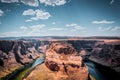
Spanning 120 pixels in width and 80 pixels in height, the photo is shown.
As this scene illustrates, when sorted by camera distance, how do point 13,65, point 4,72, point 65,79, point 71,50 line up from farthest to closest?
1. point 13,65
2. point 4,72
3. point 71,50
4. point 65,79

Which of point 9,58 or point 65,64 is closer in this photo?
point 65,64

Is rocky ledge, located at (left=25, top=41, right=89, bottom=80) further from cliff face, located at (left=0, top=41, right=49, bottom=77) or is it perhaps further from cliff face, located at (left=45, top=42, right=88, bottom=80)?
cliff face, located at (left=0, top=41, right=49, bottom=77)

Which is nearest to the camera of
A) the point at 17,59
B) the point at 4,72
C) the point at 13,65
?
the point at 4,72

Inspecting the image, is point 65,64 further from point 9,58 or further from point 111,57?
point 9,58

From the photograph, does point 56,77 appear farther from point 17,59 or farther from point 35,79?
point 17,59

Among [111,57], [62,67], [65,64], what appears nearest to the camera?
[62,67]

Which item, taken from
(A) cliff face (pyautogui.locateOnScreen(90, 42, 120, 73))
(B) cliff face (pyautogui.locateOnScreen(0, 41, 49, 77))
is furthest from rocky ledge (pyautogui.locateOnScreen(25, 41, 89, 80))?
(A) cliff face (pyautogui.locateOnScreen(90, 42, 120, 73))

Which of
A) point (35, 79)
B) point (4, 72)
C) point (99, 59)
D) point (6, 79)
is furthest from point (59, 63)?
point (99, 59)

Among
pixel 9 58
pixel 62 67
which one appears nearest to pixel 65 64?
pixel 62 67

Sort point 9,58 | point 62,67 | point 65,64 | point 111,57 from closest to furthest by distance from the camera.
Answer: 1. point 62,67
2. point 65,64
3. point 111,57
4. point 9,58
